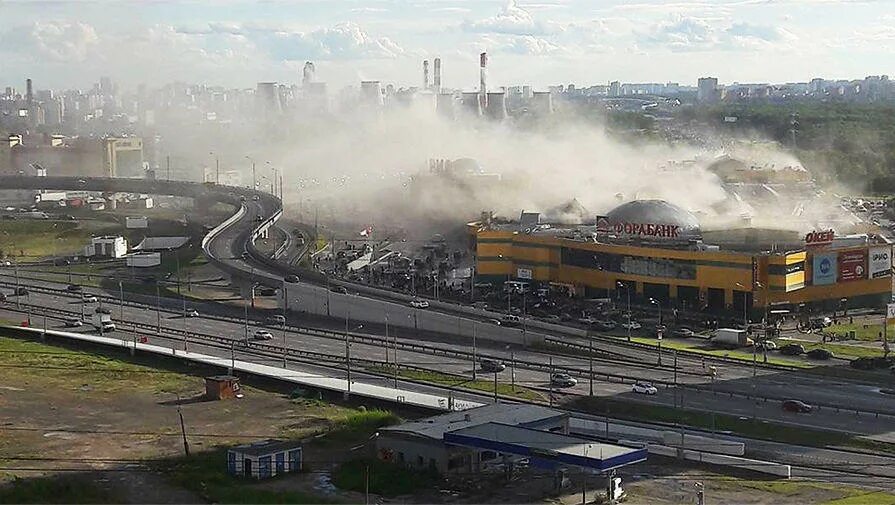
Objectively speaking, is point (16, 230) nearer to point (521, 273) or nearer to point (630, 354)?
point (521, 273)

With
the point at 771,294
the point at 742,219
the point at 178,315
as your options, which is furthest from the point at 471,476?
the point at 742,219

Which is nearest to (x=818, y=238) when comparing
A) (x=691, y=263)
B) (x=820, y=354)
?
(x=691, y=263)

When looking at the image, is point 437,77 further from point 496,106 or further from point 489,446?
point 489,446

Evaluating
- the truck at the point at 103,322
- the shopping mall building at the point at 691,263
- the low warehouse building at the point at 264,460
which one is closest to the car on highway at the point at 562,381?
the low warehouse building at the point at 264,460

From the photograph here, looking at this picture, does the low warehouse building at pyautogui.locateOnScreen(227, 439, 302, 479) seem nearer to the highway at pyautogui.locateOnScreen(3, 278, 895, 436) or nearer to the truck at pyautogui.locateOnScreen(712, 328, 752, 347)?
the highway at pyautogui.locateOnScreen(3, 278, 895, 436)

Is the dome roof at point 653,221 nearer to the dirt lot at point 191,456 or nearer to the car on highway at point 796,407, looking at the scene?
the car on highway at point 796,407

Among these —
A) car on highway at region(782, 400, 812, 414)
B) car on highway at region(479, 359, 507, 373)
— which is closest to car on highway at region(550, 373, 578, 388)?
car on highway at region(479, 359, 507, 373)

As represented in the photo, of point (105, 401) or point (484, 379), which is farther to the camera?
point (484, 379)
